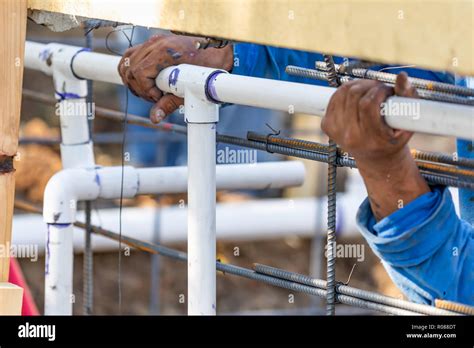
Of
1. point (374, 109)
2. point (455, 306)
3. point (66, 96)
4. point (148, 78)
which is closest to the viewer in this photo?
point (374, 109)

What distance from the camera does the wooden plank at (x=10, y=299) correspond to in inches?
47.3

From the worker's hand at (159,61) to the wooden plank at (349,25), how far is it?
451mm

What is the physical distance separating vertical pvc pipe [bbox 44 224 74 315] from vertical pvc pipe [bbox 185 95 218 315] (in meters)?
0.52

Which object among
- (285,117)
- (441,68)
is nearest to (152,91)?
(441,68)

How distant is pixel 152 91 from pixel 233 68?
8.4 inches

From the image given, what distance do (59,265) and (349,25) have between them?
104cm

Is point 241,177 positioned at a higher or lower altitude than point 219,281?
lower

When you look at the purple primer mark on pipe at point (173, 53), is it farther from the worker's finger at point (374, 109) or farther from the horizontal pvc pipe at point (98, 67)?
the worker's finger at point (374, 109)

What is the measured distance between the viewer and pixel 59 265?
1.71 metres

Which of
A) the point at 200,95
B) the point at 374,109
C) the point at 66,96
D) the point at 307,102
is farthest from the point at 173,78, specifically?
the point at 66,96

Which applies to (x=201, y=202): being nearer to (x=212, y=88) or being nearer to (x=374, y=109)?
(x=212, y=88)

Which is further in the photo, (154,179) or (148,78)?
(154,179)

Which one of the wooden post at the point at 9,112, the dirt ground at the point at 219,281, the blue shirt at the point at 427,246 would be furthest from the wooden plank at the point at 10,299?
the dirt ground at the point at 219,281

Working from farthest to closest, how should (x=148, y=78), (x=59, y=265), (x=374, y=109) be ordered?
1. (x=59, y=265)
2. (x=148, y=78)
3. (x=374, y=109)
